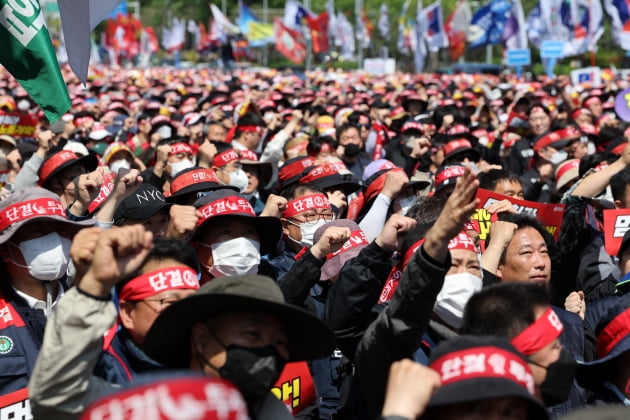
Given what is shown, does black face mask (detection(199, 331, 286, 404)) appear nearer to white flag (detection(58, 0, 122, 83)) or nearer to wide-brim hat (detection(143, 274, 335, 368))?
wide-brim hat (detection(143, 274, 335, 368))

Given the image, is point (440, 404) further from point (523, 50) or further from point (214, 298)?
point (523, 50)

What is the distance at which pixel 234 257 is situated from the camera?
16.3 feet

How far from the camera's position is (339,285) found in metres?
4.21

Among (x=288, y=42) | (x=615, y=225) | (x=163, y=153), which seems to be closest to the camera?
(x=615, y=225)

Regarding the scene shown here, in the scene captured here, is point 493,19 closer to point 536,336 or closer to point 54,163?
point 54,163

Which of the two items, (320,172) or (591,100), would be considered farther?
(591,100)

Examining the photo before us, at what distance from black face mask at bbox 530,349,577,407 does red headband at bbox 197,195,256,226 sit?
7.47 ft

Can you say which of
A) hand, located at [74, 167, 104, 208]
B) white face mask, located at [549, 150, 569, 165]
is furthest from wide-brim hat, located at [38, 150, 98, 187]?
white face mask, located at [549, 150, 569, 165]

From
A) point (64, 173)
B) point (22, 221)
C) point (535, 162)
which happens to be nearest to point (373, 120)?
point (535, 162)

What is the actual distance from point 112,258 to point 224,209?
220cm

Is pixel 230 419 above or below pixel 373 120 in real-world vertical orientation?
above

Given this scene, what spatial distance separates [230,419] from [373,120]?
604 inches

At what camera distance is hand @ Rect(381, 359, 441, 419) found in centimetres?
258

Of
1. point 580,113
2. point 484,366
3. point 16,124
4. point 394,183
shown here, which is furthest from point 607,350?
point 580,113
